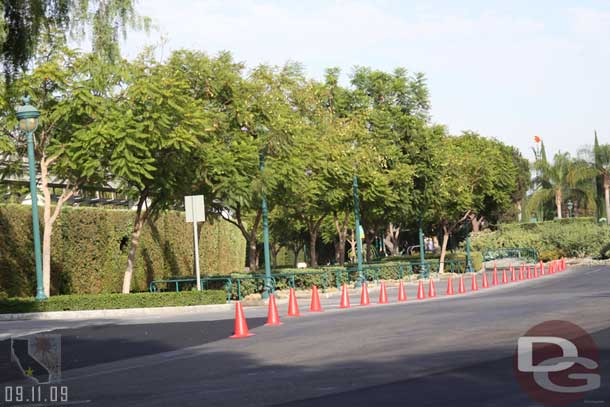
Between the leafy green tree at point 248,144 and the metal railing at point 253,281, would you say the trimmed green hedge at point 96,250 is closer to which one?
the metal railing at point 253,281

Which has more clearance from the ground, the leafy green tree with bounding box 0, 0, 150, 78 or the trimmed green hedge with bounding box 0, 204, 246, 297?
the leafy green tree with bounding box 0, 0, 150, 78

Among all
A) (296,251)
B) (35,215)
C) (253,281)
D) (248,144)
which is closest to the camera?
(35,215)

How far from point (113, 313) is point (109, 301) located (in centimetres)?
73

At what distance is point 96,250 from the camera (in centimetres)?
3853

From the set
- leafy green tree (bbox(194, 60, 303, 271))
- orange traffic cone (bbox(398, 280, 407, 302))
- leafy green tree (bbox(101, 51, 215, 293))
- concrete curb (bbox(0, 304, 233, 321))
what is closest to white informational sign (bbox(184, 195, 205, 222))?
leafy green tree (bbox(101, 51, 215, 293))

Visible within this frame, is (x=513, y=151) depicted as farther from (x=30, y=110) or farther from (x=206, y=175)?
(x=30, y=110)

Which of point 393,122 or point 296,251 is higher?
point 393,122

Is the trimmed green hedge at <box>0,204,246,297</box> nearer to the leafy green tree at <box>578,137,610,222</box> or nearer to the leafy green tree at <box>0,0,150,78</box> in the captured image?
the leafy green tree at <box>0,0,150,78</box>

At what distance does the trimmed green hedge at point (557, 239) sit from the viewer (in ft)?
232

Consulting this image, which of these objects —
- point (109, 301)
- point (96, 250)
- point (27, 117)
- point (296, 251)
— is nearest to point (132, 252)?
point (96, 250)

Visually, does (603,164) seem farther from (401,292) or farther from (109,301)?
(109,301)

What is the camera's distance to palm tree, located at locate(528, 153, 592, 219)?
284ft

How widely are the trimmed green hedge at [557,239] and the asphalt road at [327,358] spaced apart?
48398 mm

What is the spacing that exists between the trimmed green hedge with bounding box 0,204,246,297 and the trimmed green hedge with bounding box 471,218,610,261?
29.6 metres
